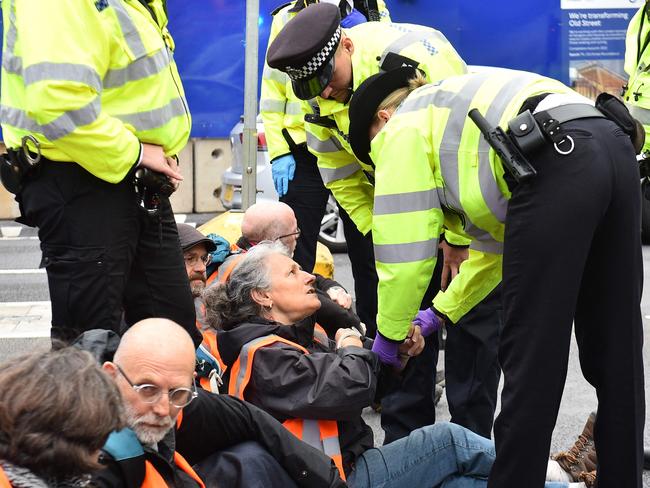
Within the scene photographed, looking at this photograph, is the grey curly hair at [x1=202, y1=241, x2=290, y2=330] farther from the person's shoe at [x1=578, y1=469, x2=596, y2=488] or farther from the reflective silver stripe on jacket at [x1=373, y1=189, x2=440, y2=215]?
the person's shoe at [x1=578, y1=469, x2=596, y2=488]

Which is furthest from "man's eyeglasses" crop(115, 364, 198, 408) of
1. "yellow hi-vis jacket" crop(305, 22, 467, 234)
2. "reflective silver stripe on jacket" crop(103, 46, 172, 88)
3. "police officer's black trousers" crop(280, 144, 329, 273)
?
"police officer's black trousers" crop(280, 144, 329, 273)

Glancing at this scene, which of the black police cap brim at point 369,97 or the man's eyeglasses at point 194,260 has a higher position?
the black police cap brim at point 369,97

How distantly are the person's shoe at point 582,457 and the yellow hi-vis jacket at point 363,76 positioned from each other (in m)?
1.24

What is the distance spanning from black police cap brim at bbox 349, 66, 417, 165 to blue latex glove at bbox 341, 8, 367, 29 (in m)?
1.61

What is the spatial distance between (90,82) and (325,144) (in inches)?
59.4

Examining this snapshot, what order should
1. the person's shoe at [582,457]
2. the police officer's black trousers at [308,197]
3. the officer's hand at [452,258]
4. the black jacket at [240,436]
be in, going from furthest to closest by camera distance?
1. the police officer's black trousers at [308,197]
2. the officer's hand at [452,258]
3. the person's shoe at [582,457]
4. the black jacket at [240,436]

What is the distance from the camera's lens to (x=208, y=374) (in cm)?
346

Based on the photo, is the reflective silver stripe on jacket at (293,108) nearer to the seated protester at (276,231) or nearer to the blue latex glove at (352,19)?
the blue latex glove at (352,19)

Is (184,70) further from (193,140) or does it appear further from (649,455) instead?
(649,455)

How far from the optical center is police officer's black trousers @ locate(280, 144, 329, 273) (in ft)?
A: 17.6

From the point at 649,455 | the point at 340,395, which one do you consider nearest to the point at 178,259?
the point at 340,395

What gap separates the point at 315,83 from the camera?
12.8 feet

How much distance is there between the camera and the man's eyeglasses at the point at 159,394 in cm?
260

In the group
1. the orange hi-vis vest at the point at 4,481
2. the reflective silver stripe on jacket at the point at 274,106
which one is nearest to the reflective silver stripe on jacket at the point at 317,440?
the orange hi-vis vest at the point at 4,481
